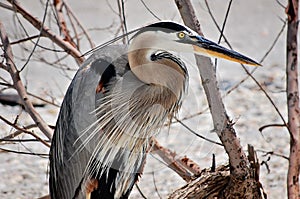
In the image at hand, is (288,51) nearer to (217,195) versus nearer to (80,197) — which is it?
(217,195)

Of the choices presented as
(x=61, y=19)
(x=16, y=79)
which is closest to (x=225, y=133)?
(x=16, y=79)

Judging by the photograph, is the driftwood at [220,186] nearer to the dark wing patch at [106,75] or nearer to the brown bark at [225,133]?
the brown bark at [225,133]

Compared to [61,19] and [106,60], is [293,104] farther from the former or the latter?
[61,19]

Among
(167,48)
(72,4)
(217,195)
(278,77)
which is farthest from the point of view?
(72,4)

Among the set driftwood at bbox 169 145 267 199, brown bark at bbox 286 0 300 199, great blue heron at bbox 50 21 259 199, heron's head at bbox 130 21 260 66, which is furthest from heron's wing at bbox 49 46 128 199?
brown bark at bbox 286 0 300 199

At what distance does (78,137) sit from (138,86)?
272 millimetres

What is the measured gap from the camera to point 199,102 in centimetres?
430

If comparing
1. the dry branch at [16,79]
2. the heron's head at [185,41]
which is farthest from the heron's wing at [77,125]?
the heron's head at [185,41]

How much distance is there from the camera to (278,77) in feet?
16.0

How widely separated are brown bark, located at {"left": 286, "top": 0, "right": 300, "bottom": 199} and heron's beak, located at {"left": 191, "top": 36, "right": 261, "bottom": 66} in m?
0.45

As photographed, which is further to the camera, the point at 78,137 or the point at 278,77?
the point at 278,77

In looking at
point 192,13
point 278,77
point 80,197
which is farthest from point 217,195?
point 278,77

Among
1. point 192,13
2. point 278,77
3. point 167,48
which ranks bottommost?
point 167,48

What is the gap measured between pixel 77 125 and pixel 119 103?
6.4 inches
